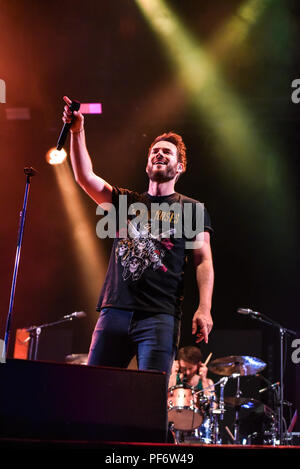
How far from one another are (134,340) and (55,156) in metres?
5.72

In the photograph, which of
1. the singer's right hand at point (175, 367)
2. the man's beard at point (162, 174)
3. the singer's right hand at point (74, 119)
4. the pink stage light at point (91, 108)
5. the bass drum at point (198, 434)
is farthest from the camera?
the singer's right hand at point (175, 367)

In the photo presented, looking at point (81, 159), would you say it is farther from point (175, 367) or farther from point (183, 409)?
point (175, 367)

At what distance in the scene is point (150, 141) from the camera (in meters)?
7.95

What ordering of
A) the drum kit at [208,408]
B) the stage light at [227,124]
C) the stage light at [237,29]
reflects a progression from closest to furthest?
the stage light at [237,29]
the stage light at [227,124]
the drum kit at [208,408]

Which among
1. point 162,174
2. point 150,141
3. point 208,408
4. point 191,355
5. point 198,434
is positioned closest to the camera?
point 162,174

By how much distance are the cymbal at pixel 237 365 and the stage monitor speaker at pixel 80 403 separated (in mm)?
5055

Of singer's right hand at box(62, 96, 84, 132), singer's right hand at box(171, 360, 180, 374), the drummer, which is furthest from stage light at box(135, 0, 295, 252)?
singer's right hand at box(62, 96, 84, 132)

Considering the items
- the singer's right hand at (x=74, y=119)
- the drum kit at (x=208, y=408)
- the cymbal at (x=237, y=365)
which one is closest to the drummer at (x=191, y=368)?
the drum kit at (x=208, y=408)

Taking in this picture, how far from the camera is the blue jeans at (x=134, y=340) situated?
90.8 inches

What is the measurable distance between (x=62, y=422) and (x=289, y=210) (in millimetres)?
6749

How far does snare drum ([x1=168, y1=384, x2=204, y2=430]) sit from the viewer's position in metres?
6.82

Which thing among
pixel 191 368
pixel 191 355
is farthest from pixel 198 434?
pixel 191 355

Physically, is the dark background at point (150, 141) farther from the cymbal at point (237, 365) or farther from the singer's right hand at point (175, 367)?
the cymbal at point (237, 365)

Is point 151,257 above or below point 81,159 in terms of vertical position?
below
